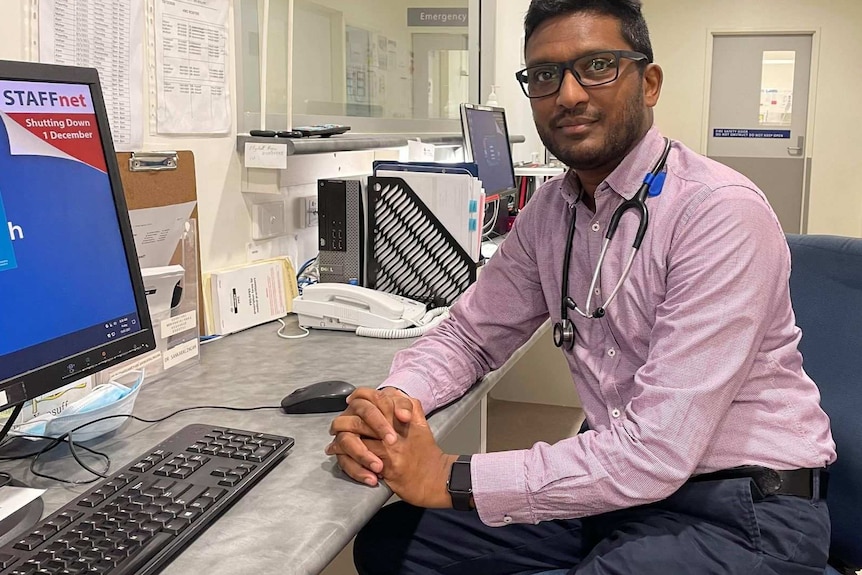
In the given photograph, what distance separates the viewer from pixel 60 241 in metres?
1.01

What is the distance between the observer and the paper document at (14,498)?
899 millimetres

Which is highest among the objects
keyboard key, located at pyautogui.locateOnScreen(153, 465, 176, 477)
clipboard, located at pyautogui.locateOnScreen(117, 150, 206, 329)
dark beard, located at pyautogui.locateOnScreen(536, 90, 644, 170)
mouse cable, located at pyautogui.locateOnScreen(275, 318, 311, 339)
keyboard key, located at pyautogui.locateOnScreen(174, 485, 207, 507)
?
dark beard, located at pyautogui.locateOnScreen(536, 90, 644, 170)

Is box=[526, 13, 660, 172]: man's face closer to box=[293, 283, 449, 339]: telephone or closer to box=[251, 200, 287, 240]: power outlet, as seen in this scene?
box=[293, 283, 449, 339]: telephone

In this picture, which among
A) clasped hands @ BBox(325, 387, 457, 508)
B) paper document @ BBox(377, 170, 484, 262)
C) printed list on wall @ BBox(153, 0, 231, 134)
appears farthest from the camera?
paper document @ BBox(377, 170, 484, 262)

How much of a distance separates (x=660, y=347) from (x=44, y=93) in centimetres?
89

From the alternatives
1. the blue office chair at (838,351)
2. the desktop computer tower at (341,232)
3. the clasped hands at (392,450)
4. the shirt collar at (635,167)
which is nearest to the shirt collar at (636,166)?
the shirt collar at (635,167)

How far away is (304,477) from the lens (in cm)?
102

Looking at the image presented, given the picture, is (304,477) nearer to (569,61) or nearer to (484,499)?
(484,499)

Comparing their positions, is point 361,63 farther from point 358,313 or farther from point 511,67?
point 358,313

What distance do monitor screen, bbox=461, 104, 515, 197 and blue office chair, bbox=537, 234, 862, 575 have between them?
1507 mm

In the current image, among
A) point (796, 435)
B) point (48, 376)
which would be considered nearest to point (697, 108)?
point (796, 435)

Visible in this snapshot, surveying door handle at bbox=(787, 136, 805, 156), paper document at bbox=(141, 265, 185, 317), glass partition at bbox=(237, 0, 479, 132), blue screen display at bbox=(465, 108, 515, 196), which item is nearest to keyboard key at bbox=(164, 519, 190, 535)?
paper document at bbox=(141, 265, 185, 317)

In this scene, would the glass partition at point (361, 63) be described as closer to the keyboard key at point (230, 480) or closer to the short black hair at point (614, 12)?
the short black hair at point (614, 12)

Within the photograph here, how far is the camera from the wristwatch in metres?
1.08
